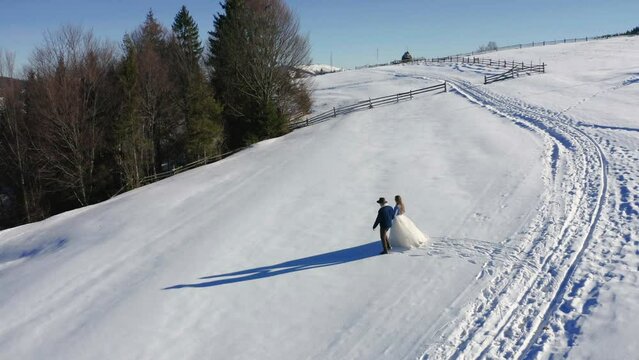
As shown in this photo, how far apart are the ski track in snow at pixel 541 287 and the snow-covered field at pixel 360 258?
0.04 m

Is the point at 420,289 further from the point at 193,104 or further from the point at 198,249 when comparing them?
the point at 193,104

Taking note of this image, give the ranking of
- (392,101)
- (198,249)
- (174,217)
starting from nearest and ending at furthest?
(198,249) < (174,217) < (392,101)

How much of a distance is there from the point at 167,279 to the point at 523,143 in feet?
59.4

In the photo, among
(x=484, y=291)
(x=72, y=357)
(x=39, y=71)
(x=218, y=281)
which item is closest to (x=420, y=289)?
(x=484, y=291)

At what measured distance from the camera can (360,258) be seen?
13297mm

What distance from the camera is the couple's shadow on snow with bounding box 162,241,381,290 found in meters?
13.2

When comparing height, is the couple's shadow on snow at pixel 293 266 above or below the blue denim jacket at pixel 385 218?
below

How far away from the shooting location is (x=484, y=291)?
1041 cm

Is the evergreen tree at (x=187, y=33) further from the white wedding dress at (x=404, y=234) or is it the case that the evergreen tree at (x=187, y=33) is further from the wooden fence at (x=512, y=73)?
the white wedding dress at (x=404, y=234)

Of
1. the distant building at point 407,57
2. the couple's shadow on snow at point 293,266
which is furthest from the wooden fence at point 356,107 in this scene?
the distant building at point 407,57

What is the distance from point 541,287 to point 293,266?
6453mm

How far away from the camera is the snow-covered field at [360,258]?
951 centimetres

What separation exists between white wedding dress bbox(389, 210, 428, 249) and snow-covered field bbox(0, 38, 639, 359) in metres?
0.43

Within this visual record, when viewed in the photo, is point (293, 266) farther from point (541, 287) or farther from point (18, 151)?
point (18, 151)
